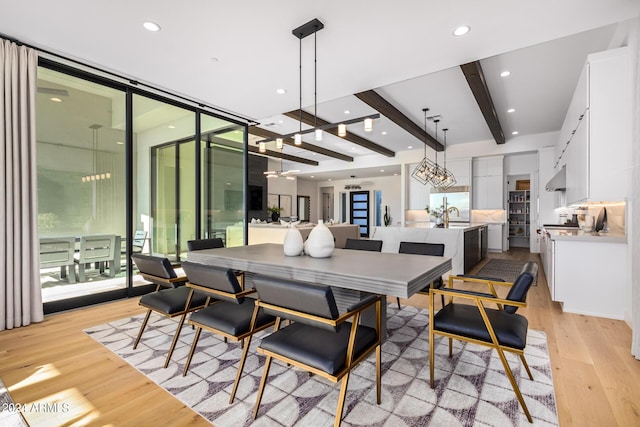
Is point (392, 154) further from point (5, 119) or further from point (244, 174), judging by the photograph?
point (5, 119)

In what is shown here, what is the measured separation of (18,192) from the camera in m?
2.88

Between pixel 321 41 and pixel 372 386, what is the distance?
9.29 ft

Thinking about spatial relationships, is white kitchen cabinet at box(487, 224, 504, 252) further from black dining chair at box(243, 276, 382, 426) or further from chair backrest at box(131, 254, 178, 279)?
chair backrest at box(131, 254, 178, 279)

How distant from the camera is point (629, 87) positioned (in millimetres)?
2650

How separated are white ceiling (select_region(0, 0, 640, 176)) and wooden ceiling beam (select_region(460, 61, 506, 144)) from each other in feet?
0.62

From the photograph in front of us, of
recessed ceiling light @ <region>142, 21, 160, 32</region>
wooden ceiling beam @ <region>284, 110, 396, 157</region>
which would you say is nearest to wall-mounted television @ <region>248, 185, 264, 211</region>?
wooden ceiling beam @ <region>284, 110, 396, 157</region>

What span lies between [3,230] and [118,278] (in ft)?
4.27

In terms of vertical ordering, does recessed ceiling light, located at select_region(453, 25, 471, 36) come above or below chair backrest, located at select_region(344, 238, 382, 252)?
above

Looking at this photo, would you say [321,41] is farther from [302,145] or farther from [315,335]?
[302,145]

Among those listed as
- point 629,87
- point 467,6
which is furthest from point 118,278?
point 629,87

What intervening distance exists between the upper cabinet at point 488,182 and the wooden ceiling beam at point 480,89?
207 cm

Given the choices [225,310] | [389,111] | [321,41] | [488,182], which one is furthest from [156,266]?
[488,182]

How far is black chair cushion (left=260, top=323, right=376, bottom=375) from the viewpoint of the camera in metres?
1.43

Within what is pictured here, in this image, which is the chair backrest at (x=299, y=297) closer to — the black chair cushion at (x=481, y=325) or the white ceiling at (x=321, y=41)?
the black chair cushion at (x=481, y=325)
